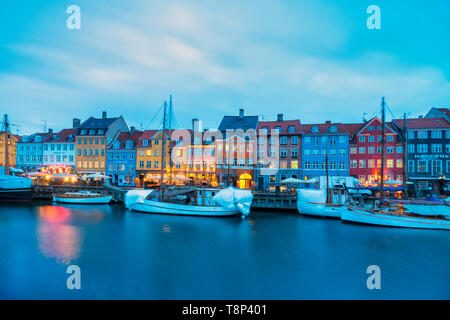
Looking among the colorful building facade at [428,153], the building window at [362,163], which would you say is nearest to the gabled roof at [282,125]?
the building window at [362,163]

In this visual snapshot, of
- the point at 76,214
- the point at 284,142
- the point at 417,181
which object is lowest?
the point at 76,214

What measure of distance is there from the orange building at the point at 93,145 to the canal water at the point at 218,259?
30.2 m

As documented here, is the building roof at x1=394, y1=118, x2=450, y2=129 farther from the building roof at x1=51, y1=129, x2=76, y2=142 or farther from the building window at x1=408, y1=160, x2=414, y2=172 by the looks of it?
the building roof at x1=51, y1=129, x2=76, y2=142

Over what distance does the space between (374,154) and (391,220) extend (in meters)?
22.5

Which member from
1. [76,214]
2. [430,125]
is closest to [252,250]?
[76,214]

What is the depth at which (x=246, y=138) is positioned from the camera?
4750 cm

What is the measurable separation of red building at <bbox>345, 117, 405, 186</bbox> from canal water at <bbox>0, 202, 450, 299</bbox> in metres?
21.1

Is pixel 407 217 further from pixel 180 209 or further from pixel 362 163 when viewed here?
pixel 180 209

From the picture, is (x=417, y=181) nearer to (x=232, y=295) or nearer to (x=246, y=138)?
(x=246, y=138)

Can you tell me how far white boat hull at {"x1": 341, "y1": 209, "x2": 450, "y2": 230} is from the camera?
23.4m

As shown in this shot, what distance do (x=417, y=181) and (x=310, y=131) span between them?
17.7 meters

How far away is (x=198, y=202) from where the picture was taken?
33062 mm

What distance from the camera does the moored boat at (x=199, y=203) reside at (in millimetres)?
29172

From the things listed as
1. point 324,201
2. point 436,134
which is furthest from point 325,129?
point 324,201
